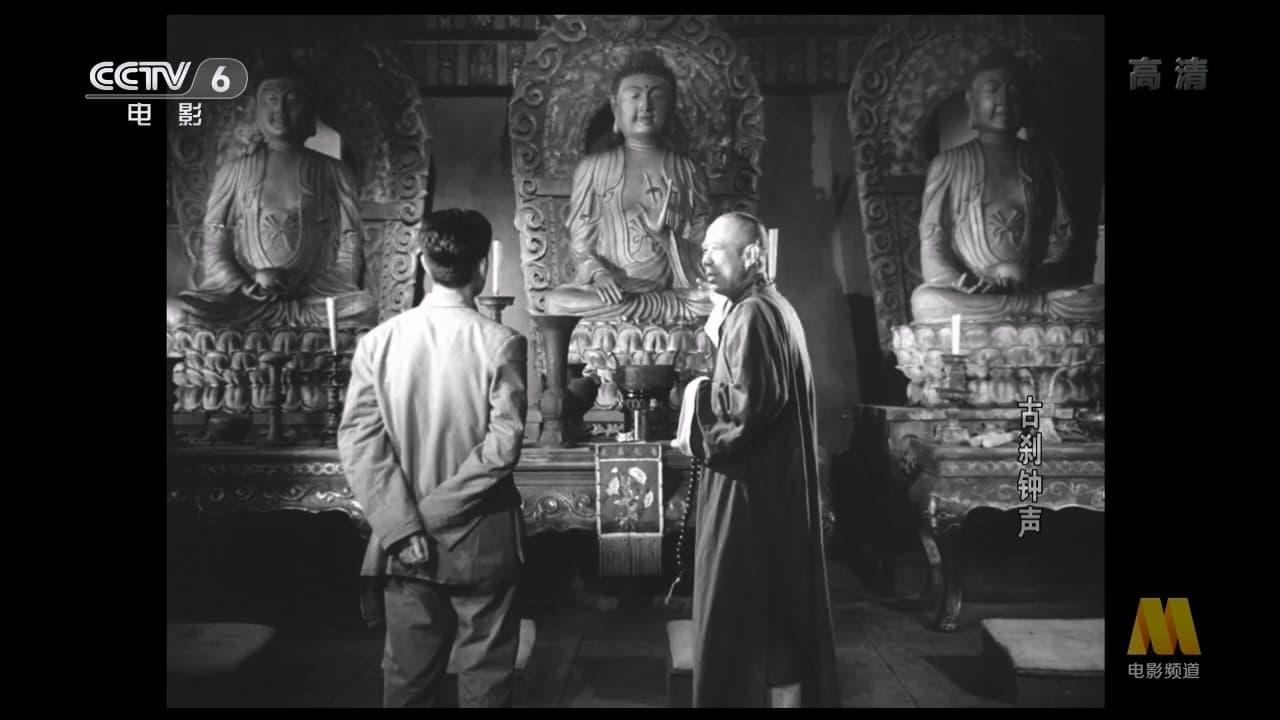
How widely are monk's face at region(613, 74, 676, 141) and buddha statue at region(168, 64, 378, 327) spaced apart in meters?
1.40

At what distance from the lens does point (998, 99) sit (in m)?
4.05

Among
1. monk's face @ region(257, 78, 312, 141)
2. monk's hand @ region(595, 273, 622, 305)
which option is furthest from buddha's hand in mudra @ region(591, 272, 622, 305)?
monk's face @ region(257, 78, 312, 141)

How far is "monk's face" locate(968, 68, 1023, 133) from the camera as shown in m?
4.04

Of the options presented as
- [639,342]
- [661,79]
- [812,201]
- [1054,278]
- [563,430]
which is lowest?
[563,430]

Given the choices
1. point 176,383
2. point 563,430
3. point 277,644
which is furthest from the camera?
point 176,383

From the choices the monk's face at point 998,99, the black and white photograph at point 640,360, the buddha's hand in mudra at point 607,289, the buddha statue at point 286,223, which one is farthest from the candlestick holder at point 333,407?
the monk's face at point 998,99

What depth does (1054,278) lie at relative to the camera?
13.8 feet

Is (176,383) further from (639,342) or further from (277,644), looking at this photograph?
(639,342)

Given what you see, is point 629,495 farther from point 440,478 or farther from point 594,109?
point 594,109

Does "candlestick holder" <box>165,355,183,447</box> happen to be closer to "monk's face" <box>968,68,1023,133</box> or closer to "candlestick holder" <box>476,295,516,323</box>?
"candlestick holder" <box>476,295,516,323</box>

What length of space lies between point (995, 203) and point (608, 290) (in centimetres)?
192

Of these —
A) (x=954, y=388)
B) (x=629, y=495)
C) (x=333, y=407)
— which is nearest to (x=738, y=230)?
(x=629, y=495)
